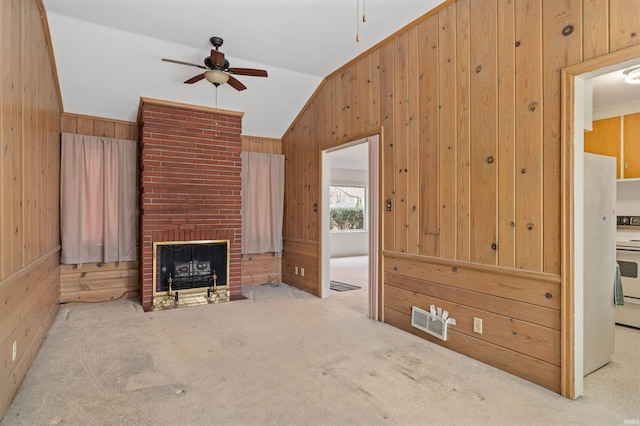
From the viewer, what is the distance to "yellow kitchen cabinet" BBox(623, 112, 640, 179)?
4.00m

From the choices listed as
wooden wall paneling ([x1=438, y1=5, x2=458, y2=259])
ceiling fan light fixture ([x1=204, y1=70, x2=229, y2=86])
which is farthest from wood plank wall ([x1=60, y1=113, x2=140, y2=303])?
wooden wall paneling ([x1=438, y1=5, x2=458, y2=259])

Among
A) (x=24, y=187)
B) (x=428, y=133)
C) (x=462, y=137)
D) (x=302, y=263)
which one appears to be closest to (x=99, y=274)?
(x=24, y=187)

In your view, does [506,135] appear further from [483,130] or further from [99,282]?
[99,282]

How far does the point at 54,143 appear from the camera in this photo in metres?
3.96

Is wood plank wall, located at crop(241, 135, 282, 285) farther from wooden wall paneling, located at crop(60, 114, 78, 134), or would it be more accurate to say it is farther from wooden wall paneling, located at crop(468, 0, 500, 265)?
wooden wall paneling, located at crop(468, 0, 500, 265)

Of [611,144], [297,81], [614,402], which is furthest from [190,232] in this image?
[611,144]

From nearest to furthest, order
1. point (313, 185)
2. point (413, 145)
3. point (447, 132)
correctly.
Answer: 1. point (447, 132)
2. point (413, 145)
3. point (313, 185)

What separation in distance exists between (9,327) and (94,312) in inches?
86.8

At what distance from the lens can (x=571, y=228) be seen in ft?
7.38

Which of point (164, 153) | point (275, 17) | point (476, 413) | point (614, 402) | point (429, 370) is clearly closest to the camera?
point (476, 413)

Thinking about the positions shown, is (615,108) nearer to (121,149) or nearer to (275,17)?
(275,17)

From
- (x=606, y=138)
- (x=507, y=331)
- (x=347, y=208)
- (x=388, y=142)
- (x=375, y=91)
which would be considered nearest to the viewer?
(x=507, y=331)

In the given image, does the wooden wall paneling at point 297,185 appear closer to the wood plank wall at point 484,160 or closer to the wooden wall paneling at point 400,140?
the wood plank wall at point 484,160

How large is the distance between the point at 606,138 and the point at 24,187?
5845mm
